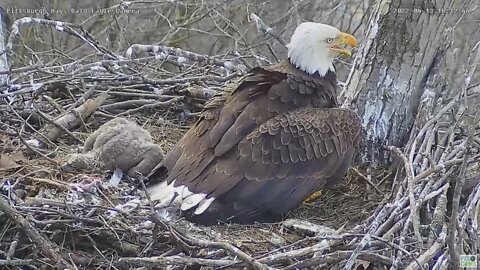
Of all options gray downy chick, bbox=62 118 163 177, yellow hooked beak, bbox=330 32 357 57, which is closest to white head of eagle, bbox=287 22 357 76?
yellow hooked beak, bbox=330 32 357 57

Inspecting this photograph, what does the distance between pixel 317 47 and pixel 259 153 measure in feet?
2.90

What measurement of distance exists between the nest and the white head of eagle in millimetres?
657

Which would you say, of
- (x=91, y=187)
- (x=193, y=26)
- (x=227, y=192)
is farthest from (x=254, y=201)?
(x=193, y=26)

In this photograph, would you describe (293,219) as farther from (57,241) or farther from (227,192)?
(57,241)

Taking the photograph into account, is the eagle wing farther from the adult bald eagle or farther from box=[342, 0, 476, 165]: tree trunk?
box=[342, 0, 476, 165]: tree trunk

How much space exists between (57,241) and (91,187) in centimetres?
48

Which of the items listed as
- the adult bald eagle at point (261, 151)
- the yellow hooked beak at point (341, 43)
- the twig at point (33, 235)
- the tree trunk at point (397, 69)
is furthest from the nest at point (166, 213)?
the yellow hooked beak at point (341, 43)

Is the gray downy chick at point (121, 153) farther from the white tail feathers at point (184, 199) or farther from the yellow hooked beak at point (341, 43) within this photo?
the yellow hooked beak at point (341, 43)

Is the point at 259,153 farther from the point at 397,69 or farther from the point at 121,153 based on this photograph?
the point at 397,69

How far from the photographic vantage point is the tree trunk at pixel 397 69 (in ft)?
16.1

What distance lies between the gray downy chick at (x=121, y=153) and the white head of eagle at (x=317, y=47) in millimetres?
986

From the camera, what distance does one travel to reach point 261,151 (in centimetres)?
436

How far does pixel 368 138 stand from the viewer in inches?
201

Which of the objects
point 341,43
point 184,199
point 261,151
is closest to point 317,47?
point 341,43
